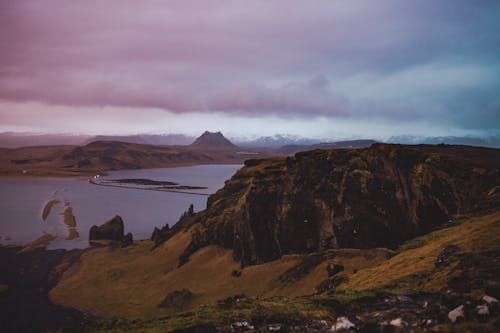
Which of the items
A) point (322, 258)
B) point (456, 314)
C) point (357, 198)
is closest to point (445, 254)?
point (456, 314)

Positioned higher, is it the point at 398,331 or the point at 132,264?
the point at 398,331

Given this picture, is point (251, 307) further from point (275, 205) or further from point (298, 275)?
point (275, 205)

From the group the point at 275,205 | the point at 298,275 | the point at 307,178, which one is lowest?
the point at 298,275

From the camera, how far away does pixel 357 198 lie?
69875 mm

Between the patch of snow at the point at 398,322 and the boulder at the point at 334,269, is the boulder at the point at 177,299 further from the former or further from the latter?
the patch of snow at the point at 398,322

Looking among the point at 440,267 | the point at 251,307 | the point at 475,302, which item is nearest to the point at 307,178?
the point at 440,267

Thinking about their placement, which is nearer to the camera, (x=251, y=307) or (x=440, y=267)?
(x=251, y=307)

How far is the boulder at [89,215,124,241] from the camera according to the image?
13262 centimetres

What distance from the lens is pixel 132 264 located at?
10344cm

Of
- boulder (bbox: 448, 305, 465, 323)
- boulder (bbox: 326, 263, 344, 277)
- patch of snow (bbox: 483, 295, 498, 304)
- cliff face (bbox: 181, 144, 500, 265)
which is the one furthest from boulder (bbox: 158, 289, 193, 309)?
patch of snow (bbox: 483, 295, 498, 304)

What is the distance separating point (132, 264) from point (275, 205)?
4536cm

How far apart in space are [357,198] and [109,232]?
95.6 metres

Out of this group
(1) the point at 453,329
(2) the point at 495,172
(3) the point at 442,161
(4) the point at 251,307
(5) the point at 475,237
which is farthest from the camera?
(3) the point at 442,161

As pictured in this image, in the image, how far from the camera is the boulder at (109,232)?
132625 mm
